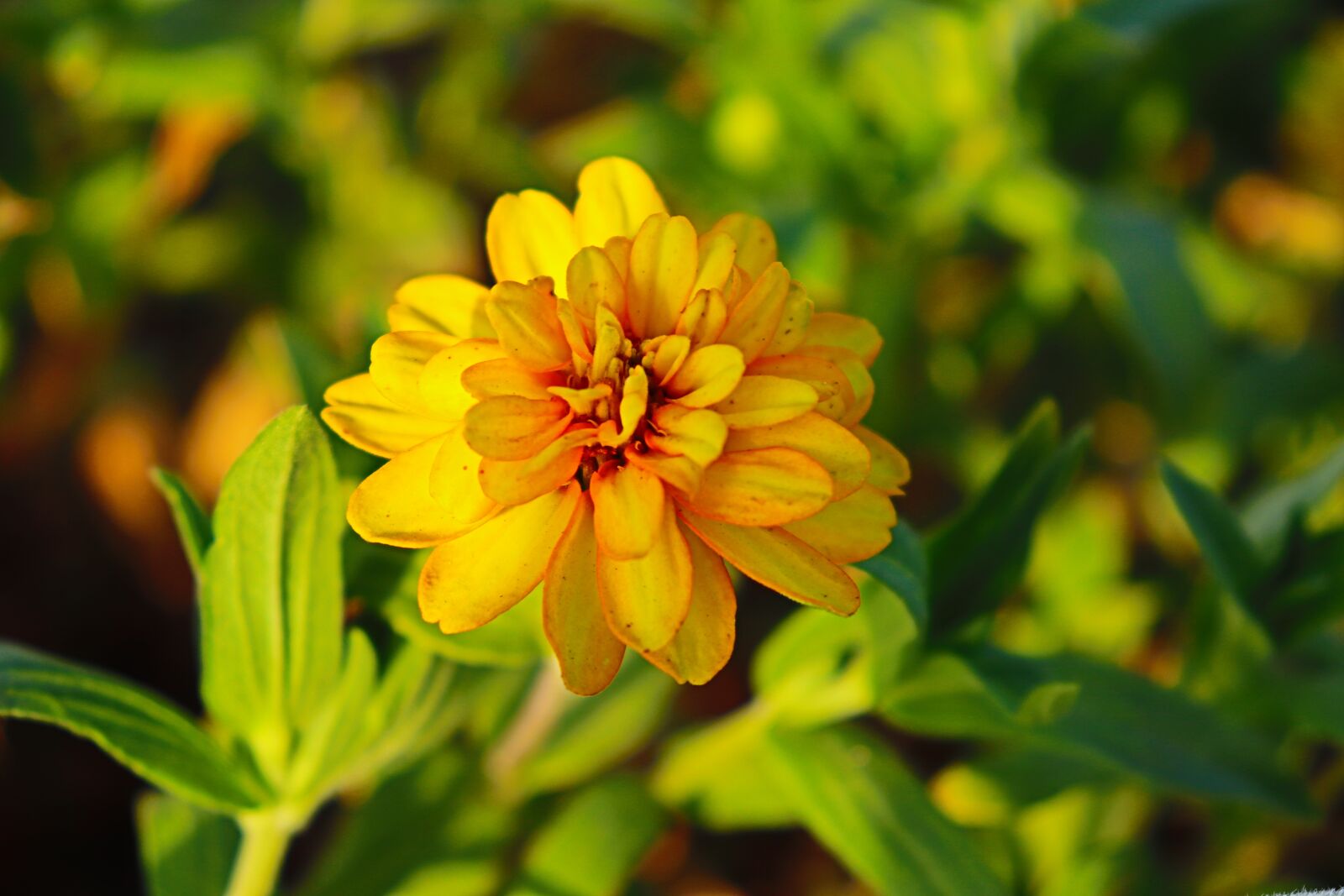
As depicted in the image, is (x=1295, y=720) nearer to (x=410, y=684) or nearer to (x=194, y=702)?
(x=410, y=684)

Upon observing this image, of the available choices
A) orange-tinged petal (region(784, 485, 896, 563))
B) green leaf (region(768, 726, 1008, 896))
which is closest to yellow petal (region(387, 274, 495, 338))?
orange-tinged petal (region(784, 485, 896, 563))

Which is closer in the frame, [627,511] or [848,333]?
[627,511]

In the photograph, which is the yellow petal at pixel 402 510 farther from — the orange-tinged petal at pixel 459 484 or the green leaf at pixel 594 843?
the green leaf at pixel 594 843

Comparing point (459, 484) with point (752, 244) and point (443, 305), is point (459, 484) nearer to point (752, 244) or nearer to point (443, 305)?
point (443, 305)

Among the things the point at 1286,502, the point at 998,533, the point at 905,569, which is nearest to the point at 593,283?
the point at 905,569

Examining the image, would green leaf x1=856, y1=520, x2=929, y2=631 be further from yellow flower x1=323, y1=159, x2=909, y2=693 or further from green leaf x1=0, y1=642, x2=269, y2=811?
green leaf x1=0, y1=642, x2=269, y2=811

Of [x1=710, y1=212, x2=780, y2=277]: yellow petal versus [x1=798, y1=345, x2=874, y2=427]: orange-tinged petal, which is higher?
[x1=710, y1=212, x2=780, y2=277]: yellow petal

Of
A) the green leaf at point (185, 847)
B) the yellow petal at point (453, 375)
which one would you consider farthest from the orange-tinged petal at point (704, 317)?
the green leaf at point (185, 847)
